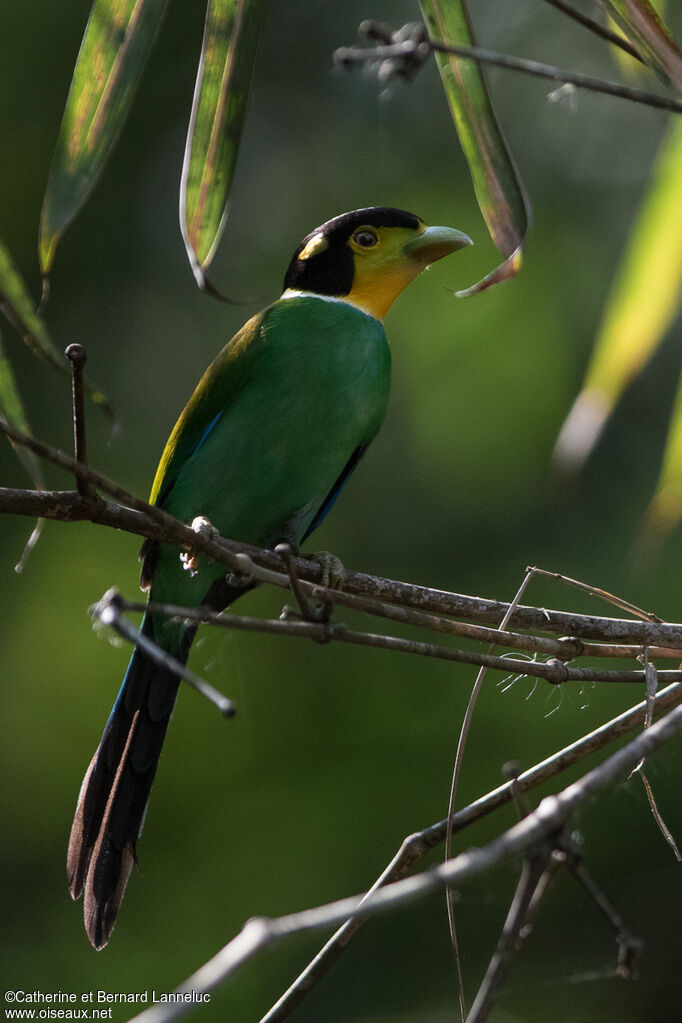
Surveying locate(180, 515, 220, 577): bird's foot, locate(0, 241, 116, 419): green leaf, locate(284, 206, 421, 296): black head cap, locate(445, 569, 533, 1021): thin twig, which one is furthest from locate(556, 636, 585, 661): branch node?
locate(284, 206, 421, 296): black head cap

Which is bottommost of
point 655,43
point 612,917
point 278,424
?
point 612,917

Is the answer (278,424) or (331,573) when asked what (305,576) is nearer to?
(331,573)

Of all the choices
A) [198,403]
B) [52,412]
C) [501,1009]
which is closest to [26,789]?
[52,412]

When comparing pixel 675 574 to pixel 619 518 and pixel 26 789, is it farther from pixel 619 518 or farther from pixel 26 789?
pixel 26 789

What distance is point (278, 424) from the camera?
2.85 meters

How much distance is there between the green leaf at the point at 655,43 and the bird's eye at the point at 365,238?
1681mm

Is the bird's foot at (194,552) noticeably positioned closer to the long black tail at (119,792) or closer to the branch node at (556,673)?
the long black tail at (119,792)

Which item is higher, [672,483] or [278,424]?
[278,424]

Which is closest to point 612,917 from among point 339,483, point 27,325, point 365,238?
point 27,325

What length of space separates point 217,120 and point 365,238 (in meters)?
1.49

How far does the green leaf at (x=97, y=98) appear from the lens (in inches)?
67.6

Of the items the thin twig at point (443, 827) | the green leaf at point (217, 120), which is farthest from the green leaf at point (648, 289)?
the green leaf at point (217, 120)

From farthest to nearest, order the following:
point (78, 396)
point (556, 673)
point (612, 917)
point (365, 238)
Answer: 1. point (365, 238)
2. point (556, 673)
3. point (78, 396)
4. point (612, 917)

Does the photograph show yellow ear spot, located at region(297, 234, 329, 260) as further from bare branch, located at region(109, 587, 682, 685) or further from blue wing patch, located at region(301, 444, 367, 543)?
bare branch, located at region(109, 587, 682, 685)
